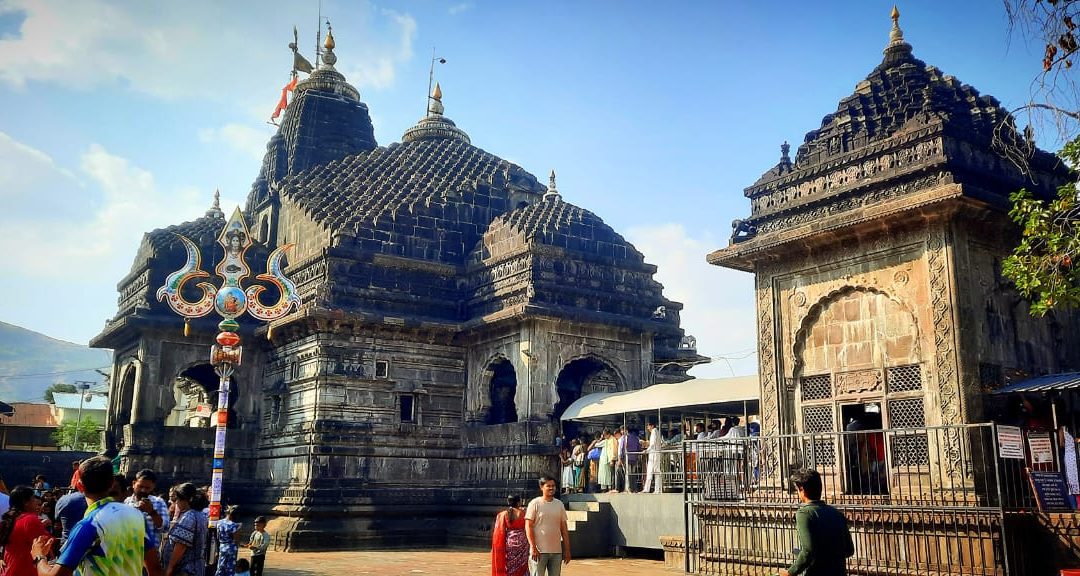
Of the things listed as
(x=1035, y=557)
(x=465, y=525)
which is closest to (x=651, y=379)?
(x=465, y=525)

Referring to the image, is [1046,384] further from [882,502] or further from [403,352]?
[403,352]

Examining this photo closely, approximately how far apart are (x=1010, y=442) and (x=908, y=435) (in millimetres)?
1450

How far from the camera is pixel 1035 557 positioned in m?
10.6

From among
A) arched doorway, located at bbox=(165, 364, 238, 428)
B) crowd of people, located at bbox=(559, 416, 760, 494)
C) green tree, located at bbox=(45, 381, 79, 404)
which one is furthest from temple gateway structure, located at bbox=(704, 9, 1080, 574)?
green tree, located at bbox=(45, 381, 79, 404)

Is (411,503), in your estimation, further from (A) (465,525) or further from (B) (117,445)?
(B) (117,445)

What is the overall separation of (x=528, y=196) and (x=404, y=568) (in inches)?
539

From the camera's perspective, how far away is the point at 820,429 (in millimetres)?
13852

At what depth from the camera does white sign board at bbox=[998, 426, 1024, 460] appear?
1108cm

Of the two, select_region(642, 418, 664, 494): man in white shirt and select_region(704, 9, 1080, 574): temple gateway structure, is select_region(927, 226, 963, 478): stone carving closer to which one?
select_region(704, 9, 1080, 574): temple gateway structure

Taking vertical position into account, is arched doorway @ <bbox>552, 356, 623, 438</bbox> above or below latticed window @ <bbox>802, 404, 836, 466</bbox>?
above

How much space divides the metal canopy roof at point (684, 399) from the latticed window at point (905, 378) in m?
3.78

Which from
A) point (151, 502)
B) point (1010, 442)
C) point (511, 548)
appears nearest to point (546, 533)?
point (511, 548)

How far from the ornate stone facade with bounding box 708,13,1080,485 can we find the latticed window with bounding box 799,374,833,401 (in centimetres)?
2

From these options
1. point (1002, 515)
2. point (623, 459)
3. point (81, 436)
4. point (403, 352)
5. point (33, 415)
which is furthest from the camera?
point (33, 415)
